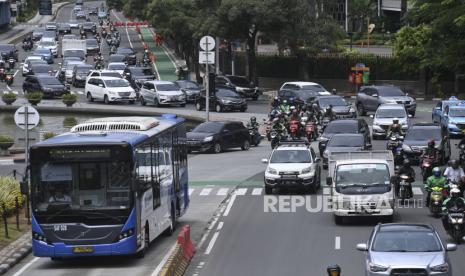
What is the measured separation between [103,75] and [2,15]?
77.3 metres

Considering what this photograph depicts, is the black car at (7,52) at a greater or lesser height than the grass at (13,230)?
greater

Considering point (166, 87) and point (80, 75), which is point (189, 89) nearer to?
point (166, 87)

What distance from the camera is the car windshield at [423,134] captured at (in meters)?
43.0

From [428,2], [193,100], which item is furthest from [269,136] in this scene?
[193,100]

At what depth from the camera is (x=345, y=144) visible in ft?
137

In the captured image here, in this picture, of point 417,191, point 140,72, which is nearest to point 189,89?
point 140,72

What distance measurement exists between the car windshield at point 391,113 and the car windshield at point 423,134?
8959 mm

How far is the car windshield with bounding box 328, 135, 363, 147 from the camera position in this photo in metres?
41.6

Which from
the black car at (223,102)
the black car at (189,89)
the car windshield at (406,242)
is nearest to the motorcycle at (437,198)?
the car windshield at (406,242)

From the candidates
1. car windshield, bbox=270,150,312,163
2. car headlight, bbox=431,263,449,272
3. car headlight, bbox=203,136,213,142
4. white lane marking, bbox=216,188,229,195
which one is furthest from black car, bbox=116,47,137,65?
car headlight, bbox=431,263,449,272

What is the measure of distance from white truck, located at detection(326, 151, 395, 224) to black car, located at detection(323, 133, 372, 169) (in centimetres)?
992

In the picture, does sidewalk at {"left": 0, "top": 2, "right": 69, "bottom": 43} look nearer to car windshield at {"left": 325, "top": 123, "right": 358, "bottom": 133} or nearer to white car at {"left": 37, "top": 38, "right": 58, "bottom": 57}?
white car at {"left": 37, "top": 38, "right": 58, "bottom": 57}

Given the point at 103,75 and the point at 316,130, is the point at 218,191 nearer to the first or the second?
the point at 316,130

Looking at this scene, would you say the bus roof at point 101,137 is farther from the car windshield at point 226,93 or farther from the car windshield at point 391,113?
the car windshield at point 226,93
